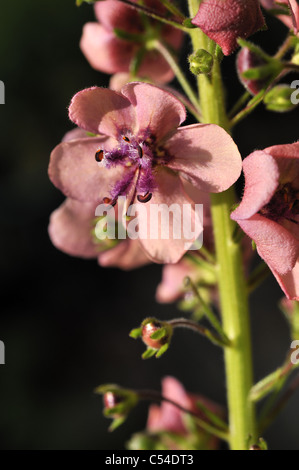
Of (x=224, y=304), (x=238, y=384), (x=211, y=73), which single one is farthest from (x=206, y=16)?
(x=238, y=384)

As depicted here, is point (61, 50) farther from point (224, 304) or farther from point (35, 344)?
point (224, 304)

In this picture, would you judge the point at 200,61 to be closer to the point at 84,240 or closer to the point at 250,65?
the point at 250,65

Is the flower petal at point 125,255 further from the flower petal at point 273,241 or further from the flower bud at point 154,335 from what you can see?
the flower petal at point 273,241

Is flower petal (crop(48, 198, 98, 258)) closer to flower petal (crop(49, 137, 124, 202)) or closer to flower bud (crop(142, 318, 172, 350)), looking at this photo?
flower petal (crop(49, 137, 124, 202))

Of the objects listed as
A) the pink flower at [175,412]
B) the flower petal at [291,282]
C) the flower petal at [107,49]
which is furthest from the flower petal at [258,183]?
the pink flower at [175,412]

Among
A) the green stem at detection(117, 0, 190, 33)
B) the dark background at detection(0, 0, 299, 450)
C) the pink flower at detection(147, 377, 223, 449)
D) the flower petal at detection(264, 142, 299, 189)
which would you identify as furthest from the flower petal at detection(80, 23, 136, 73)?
the dark background at detection(0, 0, 299, 450)

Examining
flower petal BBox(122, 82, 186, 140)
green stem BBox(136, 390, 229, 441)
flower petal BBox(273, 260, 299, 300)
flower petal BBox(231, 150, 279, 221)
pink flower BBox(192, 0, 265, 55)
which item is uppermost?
pink flower BBox(192, 0, 265, 55)

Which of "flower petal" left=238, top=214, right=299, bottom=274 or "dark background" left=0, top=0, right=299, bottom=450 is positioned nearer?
"flower petal" left=238, top=214, right=299, bottom=274
